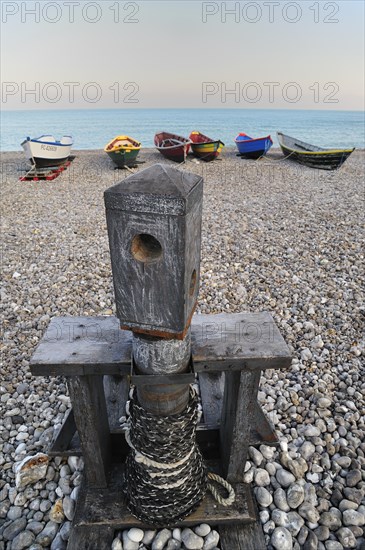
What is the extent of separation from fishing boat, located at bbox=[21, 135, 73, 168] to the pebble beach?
3907mm

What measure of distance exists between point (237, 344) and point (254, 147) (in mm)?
16235

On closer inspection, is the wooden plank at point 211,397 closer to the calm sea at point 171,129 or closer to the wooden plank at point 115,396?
the wooden plank at point 115,396

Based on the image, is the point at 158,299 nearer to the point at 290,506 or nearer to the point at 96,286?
the point at 290,506

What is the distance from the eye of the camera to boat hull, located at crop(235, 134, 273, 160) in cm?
1608

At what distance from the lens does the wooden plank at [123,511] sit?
77.5 inches

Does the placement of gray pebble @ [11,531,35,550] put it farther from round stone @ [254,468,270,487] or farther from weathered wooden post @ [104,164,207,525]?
round stone @ [254,468,270,487]

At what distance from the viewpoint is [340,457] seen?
2.43 metres

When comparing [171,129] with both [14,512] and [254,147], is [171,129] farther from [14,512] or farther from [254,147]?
[14,512]

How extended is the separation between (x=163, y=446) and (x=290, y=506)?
949mm

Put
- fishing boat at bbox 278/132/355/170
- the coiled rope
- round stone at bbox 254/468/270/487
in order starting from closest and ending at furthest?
1. the coiled rope
2. round stone at bbox 254/468/270/487
3. fishing boat at bbox 278/132/355/170

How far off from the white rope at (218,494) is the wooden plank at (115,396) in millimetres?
715

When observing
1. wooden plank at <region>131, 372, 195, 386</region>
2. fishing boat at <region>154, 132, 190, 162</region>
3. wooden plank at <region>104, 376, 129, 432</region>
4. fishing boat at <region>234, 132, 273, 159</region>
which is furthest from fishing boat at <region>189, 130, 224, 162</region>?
wooden plank at <region>131, 372, 195, 386</region>

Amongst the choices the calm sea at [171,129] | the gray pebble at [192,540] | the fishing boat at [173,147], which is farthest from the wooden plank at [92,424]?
the calm sea at [171,129]

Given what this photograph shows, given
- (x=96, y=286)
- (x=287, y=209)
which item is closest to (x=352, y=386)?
(x=96, y=286)
